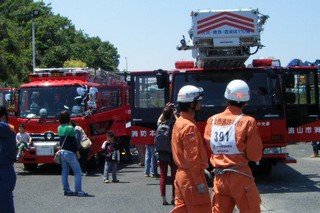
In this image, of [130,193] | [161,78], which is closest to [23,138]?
[130,193]

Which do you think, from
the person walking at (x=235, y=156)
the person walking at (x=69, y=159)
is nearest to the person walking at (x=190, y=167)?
the person walking at (x=235, y=156)

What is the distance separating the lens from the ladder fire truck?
1200cm

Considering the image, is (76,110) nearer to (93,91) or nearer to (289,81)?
(93,91)

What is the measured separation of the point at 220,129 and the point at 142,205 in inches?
184

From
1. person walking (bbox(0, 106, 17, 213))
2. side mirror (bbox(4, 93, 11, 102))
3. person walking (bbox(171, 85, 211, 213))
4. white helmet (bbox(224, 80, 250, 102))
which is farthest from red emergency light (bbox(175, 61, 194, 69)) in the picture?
white helmet (bbox(224, 80, 250, 102))

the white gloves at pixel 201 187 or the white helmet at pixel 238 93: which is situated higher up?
the white helmet at pixel 238 93

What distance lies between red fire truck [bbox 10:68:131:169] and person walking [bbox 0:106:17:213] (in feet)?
26.7

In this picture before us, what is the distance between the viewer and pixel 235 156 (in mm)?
6086

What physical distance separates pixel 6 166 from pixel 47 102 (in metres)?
8.88

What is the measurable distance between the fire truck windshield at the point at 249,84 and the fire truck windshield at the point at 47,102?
4.70 metres

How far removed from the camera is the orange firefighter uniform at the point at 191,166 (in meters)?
6.20

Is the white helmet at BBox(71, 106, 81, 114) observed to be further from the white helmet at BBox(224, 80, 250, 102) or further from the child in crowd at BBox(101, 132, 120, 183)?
the white helmet at BBox(224, 80, 250, 102)

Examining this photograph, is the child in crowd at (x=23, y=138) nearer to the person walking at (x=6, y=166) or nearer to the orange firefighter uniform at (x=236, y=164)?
the person walking at (x=6, y=166)

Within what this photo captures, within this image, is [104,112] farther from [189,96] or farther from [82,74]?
[189,96]
